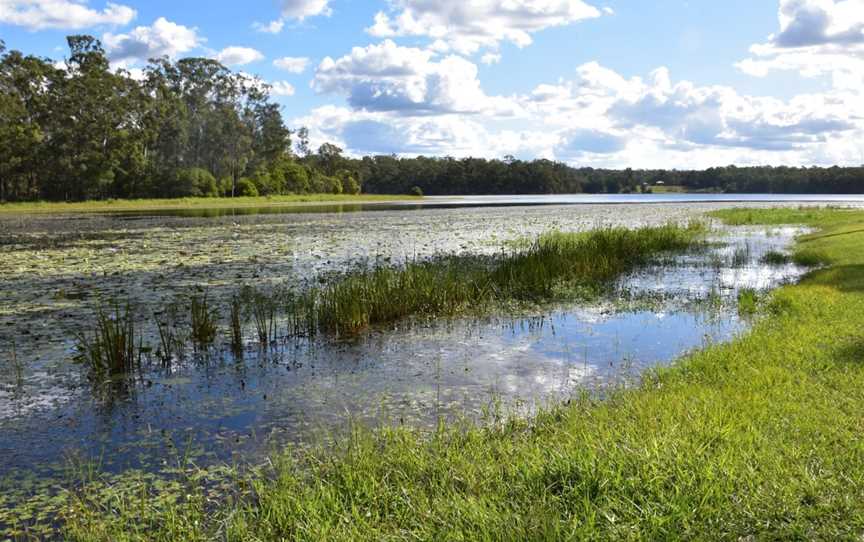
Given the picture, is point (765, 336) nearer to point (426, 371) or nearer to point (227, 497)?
point (426, 371)

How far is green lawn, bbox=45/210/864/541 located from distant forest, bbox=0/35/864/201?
216 feet

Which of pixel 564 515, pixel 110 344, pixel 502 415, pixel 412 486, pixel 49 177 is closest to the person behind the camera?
pixel 564 515

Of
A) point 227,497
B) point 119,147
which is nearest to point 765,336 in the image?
point 227,497

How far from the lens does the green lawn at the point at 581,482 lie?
4.07 m

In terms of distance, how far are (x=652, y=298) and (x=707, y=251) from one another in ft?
33.3

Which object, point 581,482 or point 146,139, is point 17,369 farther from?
point 146,139

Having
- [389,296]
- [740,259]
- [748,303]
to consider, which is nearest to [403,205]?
[740,259]

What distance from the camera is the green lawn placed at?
4.07m

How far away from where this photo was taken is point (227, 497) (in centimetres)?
507

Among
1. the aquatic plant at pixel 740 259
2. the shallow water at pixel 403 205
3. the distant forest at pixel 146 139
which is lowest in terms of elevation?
the aquatic plant at pixel 740 259

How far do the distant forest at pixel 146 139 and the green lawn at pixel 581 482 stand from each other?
6579cm

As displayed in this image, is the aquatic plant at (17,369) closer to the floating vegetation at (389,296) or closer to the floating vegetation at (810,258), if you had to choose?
the floating vegetation at (389,296)

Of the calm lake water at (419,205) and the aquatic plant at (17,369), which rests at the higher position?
the calm lake water at (419,205)

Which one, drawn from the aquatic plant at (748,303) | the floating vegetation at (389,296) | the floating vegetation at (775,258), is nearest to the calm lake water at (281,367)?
the aquatic plant at (748,303)
